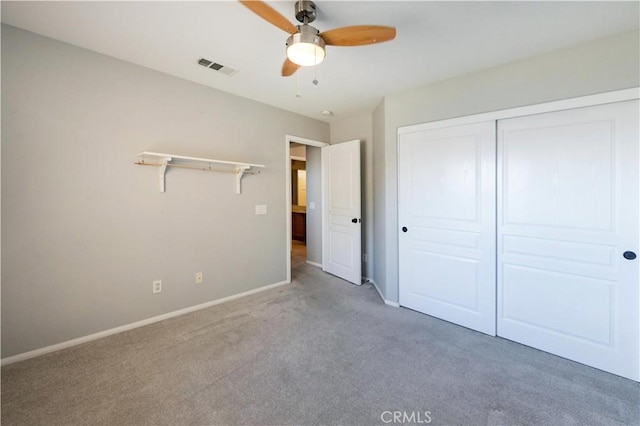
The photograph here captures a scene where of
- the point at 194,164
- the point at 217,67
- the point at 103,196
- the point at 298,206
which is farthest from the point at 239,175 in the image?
the point at 298,206

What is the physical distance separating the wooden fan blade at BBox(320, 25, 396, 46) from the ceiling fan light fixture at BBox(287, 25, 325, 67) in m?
0.07

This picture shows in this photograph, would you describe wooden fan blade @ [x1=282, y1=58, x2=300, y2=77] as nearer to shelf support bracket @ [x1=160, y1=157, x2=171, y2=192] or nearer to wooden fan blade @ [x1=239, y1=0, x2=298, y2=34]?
wooden fan blade @ [x1=239, y1=0, x2=298, y2=34]

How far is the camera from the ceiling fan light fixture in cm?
164

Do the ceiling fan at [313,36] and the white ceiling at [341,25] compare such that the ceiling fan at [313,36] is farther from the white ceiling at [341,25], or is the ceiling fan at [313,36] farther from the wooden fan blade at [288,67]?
the wooden fan blade at [288,67]

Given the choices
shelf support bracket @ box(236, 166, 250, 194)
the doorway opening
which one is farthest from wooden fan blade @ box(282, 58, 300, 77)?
the doorway opening

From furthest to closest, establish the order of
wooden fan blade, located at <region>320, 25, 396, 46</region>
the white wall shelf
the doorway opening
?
the doorway opening, the white wall shelf, wooden fan blade, located at <region>320, 25, 396, 46</region>

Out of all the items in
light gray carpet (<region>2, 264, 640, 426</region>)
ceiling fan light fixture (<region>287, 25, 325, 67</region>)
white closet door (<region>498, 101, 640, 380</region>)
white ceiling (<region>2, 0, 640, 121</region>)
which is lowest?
light gray carpet (<region>2, 264, 640, 426</region>)

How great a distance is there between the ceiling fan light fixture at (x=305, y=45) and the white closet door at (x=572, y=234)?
1901 mm

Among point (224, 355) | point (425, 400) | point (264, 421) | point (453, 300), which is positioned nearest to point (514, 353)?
point (453, 300)

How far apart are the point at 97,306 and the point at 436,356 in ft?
9.93

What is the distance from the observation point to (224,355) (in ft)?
7.38

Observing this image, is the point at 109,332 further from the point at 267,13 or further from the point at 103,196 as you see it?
the point at 267,13

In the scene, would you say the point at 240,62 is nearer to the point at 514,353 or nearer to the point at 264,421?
the point at 264,421

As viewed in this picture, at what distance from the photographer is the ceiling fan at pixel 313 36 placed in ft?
5.29
